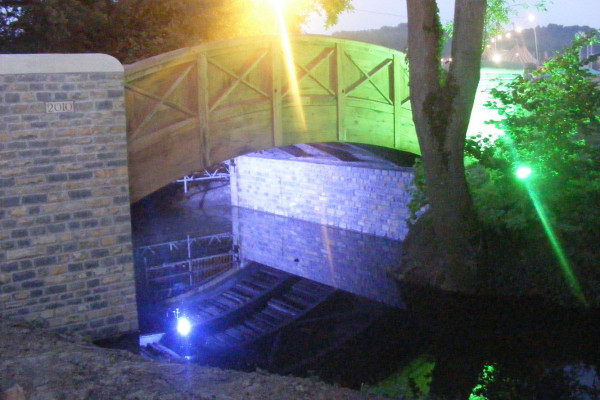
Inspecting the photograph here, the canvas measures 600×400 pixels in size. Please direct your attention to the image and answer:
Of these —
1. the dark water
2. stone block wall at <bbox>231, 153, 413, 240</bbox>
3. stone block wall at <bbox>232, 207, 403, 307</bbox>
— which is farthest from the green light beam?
stone block wall at <bbox>231, 153, 413, 240</bbox>

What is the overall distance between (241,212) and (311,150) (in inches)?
176

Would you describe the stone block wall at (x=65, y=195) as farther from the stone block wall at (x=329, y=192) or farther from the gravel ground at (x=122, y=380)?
the stone block wall at (x=329, y=192)

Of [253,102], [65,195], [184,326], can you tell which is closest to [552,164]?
[253,102]

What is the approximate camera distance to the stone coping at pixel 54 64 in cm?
826

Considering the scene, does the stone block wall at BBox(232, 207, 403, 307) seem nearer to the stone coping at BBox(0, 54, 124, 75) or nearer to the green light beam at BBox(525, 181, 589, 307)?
the green light beam at BBox(525, 181, 589, 307)

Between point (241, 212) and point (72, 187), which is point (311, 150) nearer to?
point (241, 212)

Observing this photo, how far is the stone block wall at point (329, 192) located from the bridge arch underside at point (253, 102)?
147 cm

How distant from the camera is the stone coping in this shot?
8258 mm

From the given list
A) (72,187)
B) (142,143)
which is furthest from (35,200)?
(142,143)

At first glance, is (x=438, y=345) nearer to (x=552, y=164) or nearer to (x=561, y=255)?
(x=561, y=255)

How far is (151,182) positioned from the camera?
10.3 m

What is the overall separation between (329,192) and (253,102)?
7.33 metres

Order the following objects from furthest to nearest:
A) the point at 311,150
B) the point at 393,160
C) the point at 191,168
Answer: the point at 311,150, the point at 393,160, the point at 191,168

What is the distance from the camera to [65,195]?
8688mm
